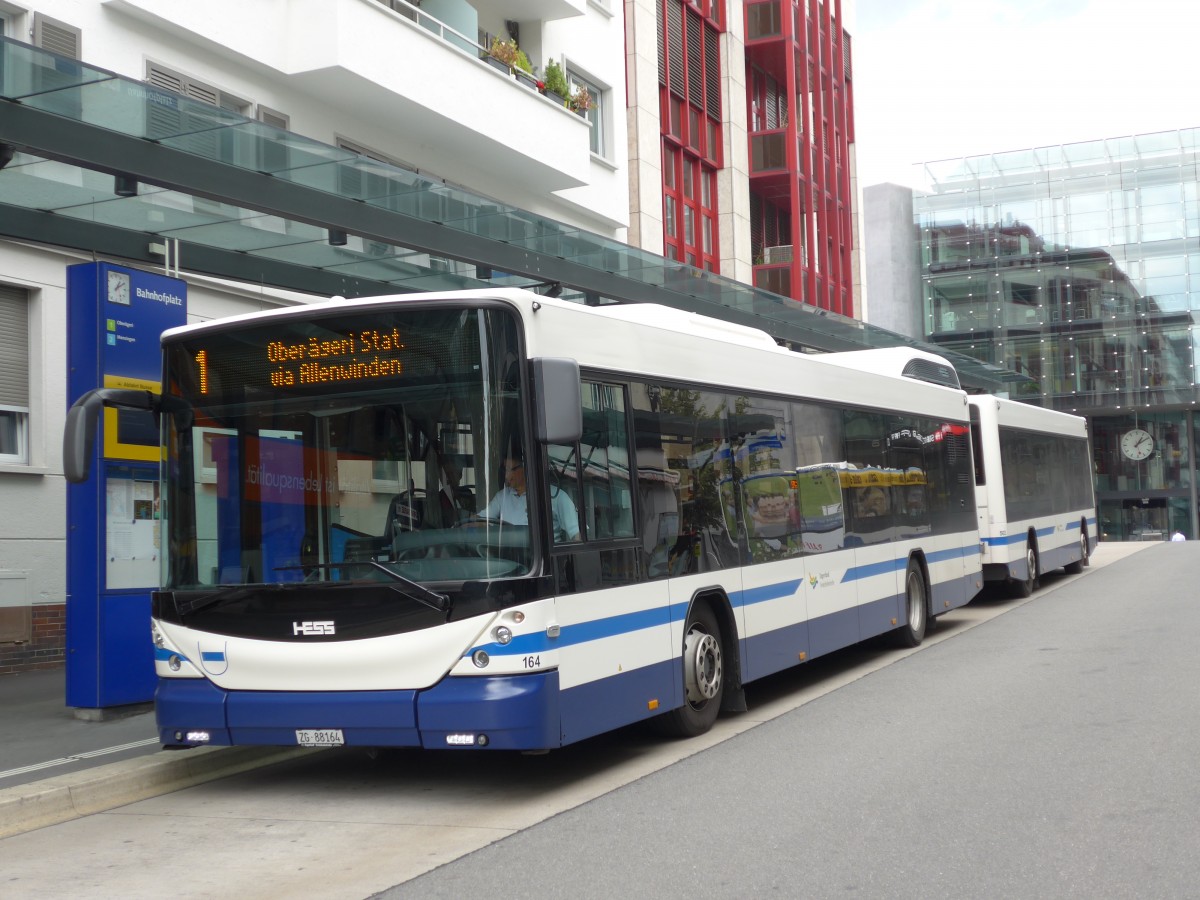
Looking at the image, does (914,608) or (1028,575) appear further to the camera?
(1028,575)

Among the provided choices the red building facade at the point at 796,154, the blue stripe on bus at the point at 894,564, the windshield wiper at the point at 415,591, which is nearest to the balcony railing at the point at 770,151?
the red building facade at the point at 796,154

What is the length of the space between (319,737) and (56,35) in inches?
406

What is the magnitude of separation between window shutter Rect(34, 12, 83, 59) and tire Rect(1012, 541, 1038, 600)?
1487cm

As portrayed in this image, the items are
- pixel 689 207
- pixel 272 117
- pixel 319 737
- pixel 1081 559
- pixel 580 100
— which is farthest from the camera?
pixel 689 207

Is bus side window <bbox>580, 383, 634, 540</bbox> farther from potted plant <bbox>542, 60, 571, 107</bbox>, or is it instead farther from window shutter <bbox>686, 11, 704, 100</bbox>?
window shutter <bbox>686, 11, 704, 100</bbox>

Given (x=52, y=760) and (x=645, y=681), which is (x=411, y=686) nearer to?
(x=645, y=681)

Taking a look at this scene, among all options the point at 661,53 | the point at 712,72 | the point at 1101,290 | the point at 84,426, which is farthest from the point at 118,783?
the point at 1101,290

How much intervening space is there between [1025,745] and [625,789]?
264 centimetres

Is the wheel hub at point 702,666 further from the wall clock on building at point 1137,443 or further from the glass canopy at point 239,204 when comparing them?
the wall clock on building at point 1137,443

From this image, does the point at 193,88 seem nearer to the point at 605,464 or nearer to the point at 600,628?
the point at 605,464

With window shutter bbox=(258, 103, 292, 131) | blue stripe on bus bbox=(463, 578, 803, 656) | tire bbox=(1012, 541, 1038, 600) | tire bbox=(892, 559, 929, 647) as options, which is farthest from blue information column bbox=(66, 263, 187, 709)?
tire bbox=(1012, 541, 1038, 600)

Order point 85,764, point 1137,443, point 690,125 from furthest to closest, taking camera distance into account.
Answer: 1. point 1137,443
2. point 690,125
3. point 85,764

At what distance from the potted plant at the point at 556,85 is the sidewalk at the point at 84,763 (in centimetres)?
1419

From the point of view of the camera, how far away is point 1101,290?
6100cm
